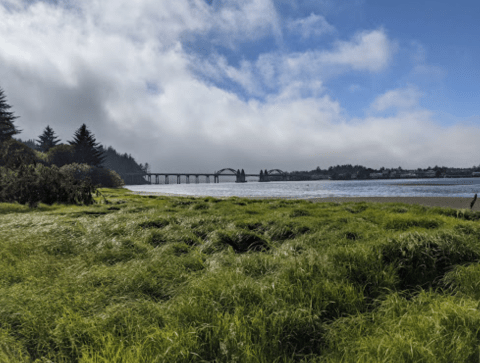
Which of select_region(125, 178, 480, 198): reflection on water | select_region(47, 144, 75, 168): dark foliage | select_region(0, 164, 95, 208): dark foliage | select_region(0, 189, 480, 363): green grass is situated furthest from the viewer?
select_region(47, 144, 75, 168): dark foliage

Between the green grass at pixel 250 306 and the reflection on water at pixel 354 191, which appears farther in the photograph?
the reflection on water at pixel 354 191

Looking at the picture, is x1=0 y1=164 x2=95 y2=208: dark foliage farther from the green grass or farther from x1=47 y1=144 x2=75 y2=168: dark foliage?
x1=47 y1=144 x2=75 y2=168: dark foliage

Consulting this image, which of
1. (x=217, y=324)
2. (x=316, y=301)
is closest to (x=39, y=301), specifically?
(x=217, y=324)

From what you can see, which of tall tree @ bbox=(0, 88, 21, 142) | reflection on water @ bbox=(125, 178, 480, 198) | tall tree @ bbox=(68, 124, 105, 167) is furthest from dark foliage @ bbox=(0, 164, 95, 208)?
tall tree @ bbox=(68, 124, 105, 167)

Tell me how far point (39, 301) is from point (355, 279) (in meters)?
4.14

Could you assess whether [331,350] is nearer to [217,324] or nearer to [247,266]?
[217,324]

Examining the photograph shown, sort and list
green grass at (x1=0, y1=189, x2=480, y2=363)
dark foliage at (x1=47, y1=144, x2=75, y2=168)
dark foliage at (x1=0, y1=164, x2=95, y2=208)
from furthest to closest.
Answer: dark foliage at (x1=47, y1=144, x2=75, y2=168), dark foliage at (x1=0, y1=164, x2=95, y2=208), green grass at (x1=0, y1=189, x2=480, y2=363)

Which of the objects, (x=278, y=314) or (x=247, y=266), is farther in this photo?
(x=247, y=266)

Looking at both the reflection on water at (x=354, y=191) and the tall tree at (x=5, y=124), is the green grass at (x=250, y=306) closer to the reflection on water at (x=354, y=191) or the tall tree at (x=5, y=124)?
the reflection on water at (x=354, y=191)

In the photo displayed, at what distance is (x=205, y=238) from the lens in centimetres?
670

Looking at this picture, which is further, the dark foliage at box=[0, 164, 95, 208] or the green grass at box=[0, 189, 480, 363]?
the dark foliage at box=[0, 164, 95, 208]

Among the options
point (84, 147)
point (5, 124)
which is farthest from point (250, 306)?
point (84, 147)

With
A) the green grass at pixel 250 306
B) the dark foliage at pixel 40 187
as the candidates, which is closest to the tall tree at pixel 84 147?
the dark foliage at pixel 40 187

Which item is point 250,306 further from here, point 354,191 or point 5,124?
point 5,124
